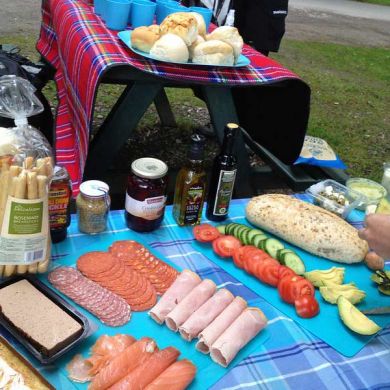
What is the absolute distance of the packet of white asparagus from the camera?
1377mm

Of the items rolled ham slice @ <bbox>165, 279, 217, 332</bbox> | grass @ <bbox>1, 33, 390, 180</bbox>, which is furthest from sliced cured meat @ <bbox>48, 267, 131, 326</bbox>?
grass @ <bbox>1, 33, 390, 180</bbox>

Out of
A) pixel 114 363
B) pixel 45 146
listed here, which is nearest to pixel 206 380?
pixel 114 363

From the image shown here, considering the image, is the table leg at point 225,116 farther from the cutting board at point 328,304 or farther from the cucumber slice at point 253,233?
the cutting board at point 328,304

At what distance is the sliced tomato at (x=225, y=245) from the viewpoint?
1754mm

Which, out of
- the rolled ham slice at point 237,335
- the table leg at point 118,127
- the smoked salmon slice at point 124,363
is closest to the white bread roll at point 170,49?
the table leg at point 118,127

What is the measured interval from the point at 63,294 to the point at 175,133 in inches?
140

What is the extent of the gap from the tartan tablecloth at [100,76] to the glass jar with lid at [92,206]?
0.70 m

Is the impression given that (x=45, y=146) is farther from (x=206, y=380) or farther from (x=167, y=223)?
(x=206, y=380)

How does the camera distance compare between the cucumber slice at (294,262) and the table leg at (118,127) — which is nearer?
the cucumber slice at (294,262)

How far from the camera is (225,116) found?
8.95 ft

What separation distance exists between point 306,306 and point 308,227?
16.4 inches

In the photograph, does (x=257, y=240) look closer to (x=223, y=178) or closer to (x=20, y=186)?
(x=223, y=178)

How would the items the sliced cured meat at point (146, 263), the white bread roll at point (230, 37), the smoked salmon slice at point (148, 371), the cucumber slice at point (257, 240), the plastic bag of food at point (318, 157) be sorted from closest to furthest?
1. the smoked salmon slice at point (148, 371)
2. the sliced cured meat at point (146, 263)
3. the cucumber slice at point (257, 240)
4. the white bread roll at point (230, 37)
5. the plastic bag of food at point (318, 157)

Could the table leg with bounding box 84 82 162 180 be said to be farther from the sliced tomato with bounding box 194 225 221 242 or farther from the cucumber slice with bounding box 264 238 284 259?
the cucumber slice with bounding box 264 238 284 259
